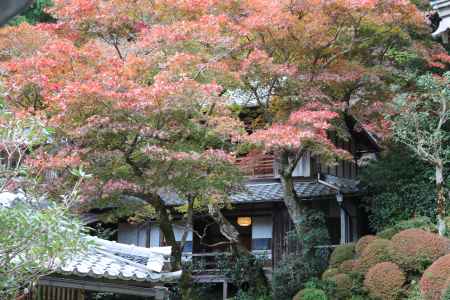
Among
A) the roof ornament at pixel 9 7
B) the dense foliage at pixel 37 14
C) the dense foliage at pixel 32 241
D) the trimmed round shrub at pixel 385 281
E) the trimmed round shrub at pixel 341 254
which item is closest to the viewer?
the roof ornament at pixel 9 7

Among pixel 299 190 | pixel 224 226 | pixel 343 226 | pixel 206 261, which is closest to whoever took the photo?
pixel 224 226

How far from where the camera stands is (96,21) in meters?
16.8

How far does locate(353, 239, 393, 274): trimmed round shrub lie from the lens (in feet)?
47.3

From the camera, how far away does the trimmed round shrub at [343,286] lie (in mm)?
14828

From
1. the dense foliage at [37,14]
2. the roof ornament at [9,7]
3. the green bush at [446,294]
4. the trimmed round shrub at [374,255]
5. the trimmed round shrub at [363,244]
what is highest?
the dense foliage at [37,14]

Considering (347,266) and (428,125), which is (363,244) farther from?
(428,125)

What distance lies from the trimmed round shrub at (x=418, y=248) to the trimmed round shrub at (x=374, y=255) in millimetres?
227

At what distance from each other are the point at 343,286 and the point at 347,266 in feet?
1.61

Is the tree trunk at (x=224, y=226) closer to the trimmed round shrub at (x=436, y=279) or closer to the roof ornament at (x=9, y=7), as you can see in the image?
the trimmed round shrub at (x=436, y=279)

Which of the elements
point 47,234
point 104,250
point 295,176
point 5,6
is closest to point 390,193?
point 295,176

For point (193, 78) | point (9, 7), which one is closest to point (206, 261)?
point (193, 78)

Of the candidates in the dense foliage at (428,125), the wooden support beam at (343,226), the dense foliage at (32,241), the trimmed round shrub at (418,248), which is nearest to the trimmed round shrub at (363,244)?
the trimmed round shrub at (418,248)

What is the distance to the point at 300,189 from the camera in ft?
72.4

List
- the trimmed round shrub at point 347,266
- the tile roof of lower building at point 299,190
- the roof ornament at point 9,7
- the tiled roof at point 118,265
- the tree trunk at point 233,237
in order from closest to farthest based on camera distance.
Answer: the roof ornament at point 9,7, the tiled roof at point 118,265, the trimmed round shrub at point 347,266, the tree trunk at point 233,237, the tile roof of lower building at point 299,190
